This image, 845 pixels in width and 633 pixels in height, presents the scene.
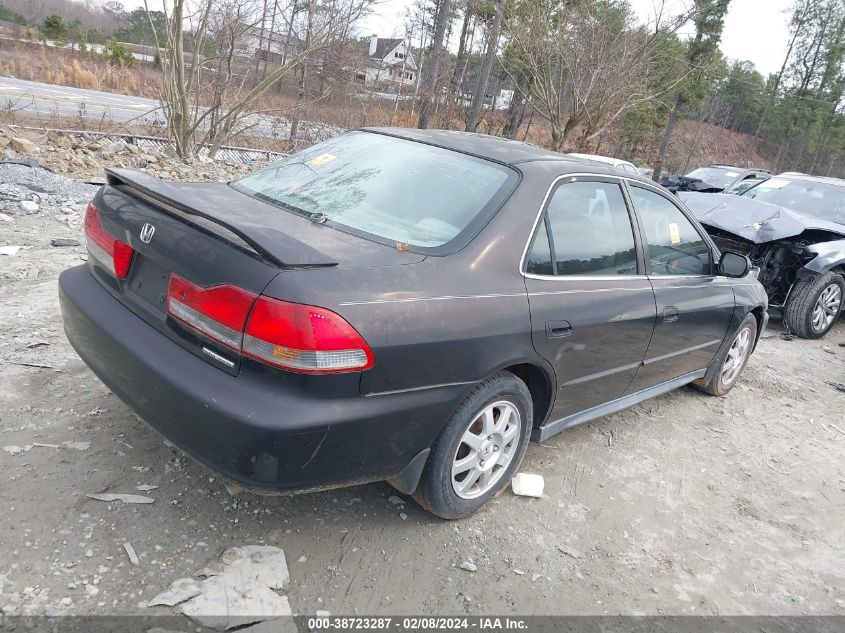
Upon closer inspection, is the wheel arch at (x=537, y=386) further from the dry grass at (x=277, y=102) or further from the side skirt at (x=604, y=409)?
the dry grass at (x=277, y=102)

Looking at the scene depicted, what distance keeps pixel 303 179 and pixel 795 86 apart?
59.5 metres

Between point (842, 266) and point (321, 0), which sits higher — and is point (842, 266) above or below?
below

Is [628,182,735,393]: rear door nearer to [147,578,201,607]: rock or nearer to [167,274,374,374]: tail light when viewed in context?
[167,274,374,374]: tail light

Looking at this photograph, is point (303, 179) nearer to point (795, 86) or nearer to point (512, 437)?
point (512, 437)

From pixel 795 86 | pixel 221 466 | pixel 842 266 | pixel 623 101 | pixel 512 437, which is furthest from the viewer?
pixel 795 86

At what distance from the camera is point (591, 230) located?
3213mm

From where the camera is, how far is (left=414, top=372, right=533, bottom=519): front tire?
259 centimetres

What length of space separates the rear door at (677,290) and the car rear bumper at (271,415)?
68.2 inches

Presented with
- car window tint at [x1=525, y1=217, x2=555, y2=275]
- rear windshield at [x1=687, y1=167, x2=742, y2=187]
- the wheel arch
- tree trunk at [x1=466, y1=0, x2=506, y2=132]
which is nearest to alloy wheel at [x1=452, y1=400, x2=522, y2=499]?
the wheel arch

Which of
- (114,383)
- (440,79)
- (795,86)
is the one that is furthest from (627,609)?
(795,86)

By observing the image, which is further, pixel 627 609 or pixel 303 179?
pixel 303 179

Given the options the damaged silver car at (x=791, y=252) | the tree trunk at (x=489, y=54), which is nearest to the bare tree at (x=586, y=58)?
the tree trunk at (x=489, y=54)

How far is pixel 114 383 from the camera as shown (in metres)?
2.53

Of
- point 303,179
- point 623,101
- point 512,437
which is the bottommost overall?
point 512,437
